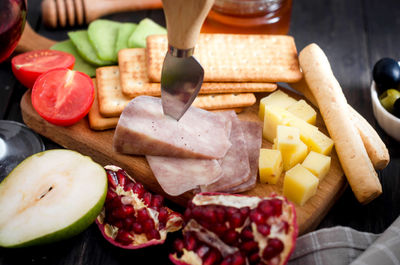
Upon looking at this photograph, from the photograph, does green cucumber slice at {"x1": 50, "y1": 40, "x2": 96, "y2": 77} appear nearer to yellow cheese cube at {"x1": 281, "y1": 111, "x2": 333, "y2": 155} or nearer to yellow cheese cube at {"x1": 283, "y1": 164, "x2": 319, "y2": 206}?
yellow cheese cube at {"x1": 281, "y1": 111, "x2": 333, "y2": 155}

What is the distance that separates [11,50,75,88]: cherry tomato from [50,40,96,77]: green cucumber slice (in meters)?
0.14

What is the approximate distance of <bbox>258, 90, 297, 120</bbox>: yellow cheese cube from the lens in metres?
2.45

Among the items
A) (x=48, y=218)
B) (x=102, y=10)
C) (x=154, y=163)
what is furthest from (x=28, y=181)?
(x=102, y=10)

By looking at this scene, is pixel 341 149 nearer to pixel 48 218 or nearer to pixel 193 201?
pixel 193 201

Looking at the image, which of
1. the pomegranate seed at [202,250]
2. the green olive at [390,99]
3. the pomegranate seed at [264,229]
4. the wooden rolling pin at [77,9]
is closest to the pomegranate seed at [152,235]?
the pomegranate seed at [202,250]

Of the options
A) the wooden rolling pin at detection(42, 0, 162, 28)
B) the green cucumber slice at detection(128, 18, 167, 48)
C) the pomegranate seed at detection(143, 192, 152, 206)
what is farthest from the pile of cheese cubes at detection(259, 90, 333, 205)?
the wooden rolling pin at detection(42, 0, 162, 28)

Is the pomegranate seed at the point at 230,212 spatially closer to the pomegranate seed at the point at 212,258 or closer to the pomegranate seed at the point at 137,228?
the pomegranate seed at the point at 212,258

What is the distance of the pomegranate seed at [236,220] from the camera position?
1.79m

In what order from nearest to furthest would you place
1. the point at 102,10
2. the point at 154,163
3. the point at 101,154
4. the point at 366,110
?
the point at 154,163, the point at 101,154, the point at 366,110, the point at 102,10

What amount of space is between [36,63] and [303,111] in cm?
140

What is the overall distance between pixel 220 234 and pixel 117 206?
1.45 ft

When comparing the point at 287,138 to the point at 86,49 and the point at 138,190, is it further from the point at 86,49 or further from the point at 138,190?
the point at 86,49

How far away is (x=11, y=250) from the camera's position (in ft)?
6.67

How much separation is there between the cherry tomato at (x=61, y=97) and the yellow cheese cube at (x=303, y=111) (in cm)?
98
